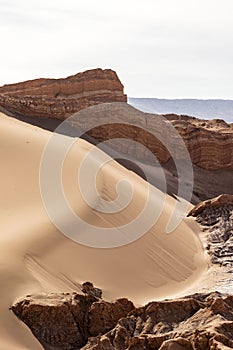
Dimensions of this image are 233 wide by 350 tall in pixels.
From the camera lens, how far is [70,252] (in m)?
8.99

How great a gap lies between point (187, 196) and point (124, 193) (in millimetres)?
6141

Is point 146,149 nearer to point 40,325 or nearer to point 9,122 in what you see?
point 9,122

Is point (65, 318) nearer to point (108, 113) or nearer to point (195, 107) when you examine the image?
point (108, 113)

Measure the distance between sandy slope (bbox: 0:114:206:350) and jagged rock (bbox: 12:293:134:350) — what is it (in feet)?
0.65

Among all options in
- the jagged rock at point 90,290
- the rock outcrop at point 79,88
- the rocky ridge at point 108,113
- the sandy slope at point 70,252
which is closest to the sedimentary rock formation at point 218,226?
the sandy slope at point 70,252

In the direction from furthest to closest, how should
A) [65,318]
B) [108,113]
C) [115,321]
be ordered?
[108,113] → [115,321] → [65,318]

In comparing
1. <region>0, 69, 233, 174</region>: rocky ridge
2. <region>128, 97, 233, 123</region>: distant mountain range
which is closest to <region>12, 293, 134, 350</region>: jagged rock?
<region>0, 69, 233, 174</region>: rocky ridge

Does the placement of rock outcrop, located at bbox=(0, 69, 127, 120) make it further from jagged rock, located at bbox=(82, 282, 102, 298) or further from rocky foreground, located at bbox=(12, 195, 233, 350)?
rocky foreground, located at bbox=(12, 195, 233, 350)

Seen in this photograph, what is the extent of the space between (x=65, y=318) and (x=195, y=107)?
156 meters

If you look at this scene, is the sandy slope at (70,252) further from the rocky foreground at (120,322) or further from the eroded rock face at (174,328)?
the eroded rock face at (174,328)

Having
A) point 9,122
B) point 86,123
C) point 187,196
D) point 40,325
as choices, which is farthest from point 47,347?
point 86,123

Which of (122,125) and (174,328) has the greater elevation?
(122,125)

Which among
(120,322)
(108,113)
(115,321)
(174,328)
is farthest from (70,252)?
(108,113)

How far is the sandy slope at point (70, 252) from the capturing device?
23.7 feet
